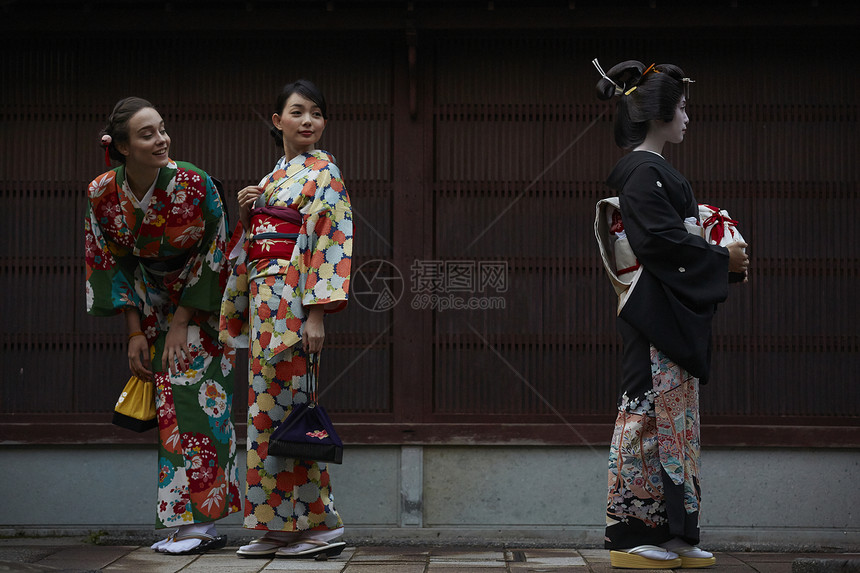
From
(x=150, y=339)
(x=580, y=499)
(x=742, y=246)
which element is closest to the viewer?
(x=742, y=246)

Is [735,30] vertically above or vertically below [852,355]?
above

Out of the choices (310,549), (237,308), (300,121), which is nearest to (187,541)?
(310,549)

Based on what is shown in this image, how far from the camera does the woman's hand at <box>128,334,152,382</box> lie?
486cm

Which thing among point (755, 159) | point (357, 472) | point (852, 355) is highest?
point (755, 159)

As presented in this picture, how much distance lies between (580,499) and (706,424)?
852 mm

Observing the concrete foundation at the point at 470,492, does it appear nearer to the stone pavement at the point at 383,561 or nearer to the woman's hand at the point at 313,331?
the stone pavement at the point at 383,561

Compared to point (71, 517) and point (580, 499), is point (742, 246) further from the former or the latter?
point (71, 517)

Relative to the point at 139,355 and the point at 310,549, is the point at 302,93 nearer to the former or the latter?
the point at 139,355

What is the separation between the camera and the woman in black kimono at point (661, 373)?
4070mm

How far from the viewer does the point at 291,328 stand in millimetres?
4477

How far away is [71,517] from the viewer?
570cm

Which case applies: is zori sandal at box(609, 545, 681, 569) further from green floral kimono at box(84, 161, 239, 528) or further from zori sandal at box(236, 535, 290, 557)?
green floral kimono at box(84, 161, 239, 528)

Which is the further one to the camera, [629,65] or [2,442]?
[2,442]

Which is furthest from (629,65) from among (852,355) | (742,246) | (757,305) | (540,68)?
(852,355)
